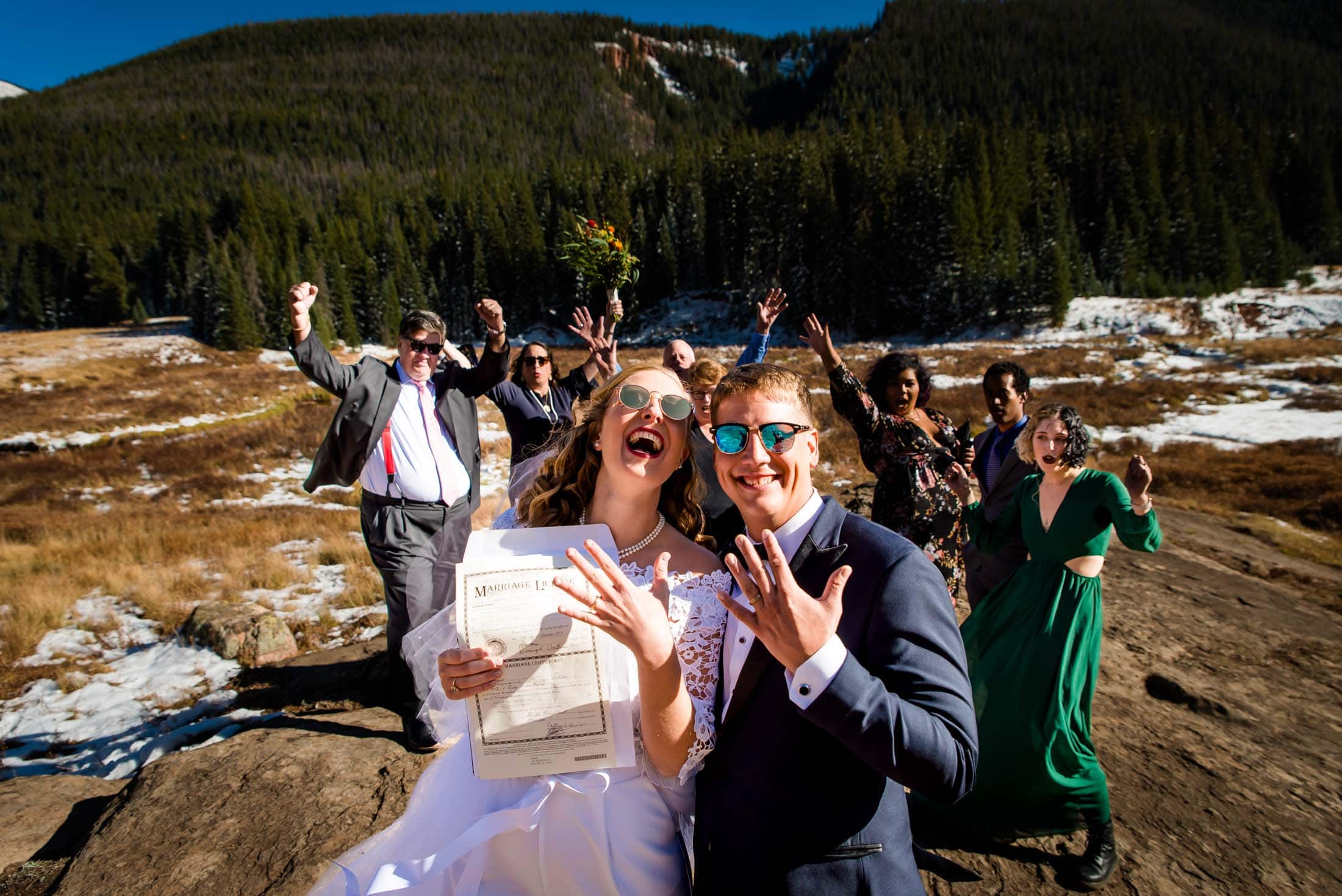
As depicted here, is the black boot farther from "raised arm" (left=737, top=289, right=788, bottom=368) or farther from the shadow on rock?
the shadow on rock

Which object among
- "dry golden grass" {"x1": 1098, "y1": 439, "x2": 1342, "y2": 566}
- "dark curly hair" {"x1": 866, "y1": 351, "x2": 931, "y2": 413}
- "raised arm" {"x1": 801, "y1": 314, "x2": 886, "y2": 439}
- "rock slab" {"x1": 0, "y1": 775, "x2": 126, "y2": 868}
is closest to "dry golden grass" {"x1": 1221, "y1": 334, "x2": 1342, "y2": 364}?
"dry golden grass" {"x1": 1098, "y1": 439, "x2": 1342, "y2": 566}

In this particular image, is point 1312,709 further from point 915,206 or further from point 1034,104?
point 1034,104

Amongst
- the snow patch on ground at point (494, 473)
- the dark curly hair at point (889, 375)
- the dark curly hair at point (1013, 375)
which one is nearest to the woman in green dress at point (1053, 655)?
the dark curly hair at point (889, 375)

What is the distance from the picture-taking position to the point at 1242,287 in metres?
53.9

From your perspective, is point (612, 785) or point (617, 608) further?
point (612, 785)

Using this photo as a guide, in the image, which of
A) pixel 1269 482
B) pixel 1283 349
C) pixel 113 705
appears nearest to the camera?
pixel 113 705

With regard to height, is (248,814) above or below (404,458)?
below

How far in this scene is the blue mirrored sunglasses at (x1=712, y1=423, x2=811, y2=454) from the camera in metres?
1.65

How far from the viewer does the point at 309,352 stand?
3.89 metres

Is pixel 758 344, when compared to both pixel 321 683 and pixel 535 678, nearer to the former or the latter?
pixel 535 678

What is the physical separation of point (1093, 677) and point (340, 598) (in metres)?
7.03

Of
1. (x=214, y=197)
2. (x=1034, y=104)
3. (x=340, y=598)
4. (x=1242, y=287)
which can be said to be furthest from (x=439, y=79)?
→ (x=340, y=598)

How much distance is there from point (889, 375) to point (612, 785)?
3167 mm

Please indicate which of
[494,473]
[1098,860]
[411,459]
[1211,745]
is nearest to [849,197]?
[494,473]
